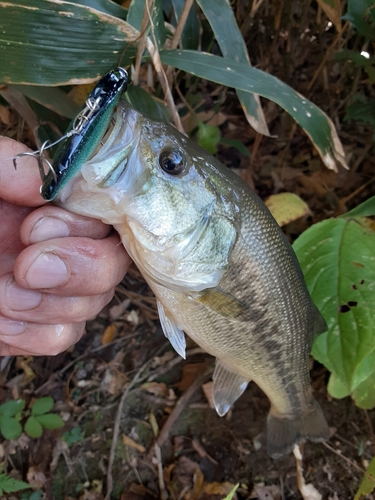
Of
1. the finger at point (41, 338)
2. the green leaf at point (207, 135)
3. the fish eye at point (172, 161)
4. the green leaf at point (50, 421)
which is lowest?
the green leaf at point (50, 421)

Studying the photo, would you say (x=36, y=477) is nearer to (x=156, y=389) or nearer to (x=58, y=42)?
(x=156, y=389)

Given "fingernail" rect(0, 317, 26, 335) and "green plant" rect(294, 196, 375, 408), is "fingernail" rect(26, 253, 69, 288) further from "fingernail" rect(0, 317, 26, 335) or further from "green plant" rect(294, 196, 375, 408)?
"green plant" rect(294, 196, 375, 408)

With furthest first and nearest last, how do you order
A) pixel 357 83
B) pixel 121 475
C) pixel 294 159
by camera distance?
1. pixel 294 159
2. pixel 357 83
3. pixel 121 475

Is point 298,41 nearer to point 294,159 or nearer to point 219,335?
point 294,159

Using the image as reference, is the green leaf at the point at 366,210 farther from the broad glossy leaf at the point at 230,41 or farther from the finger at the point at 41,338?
the finger at the point at 41,338

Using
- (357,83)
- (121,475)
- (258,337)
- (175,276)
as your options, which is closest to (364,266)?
(258,337)

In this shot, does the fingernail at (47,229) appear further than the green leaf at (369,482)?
No

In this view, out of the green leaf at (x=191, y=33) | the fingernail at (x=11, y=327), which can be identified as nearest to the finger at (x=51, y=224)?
the fingernail at (x=11, y=327)
